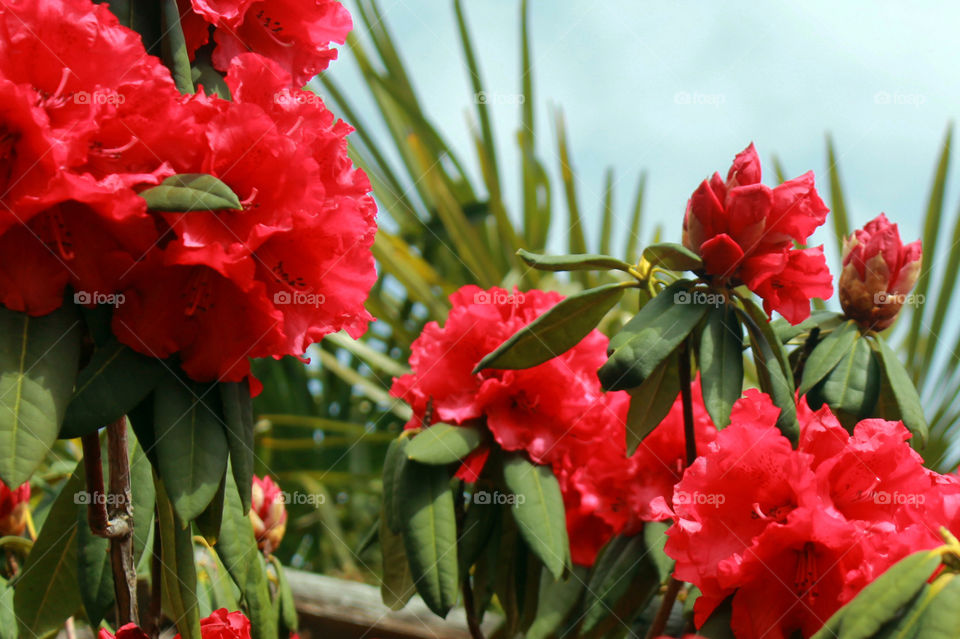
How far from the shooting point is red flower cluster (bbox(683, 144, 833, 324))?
2.74 ft

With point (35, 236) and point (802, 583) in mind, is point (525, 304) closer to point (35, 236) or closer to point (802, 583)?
point (802, 583)

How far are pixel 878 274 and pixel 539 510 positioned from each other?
0.46 meters

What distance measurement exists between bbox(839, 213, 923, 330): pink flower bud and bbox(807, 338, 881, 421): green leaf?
5cm

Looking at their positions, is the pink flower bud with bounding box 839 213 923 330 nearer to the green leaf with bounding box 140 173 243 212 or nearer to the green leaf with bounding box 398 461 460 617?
the green leaf with bounding box 398 461 460 617

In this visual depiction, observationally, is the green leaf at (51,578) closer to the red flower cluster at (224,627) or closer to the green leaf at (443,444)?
the red flower cluster at (224,627)

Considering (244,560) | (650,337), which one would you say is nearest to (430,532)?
(244,560)

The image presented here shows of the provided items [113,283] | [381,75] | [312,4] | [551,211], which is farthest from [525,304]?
[381,75]

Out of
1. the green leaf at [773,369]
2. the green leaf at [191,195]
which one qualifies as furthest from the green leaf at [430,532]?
the green leaf at [191,195]

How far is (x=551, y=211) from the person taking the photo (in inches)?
115

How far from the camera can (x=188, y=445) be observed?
0.60 meters

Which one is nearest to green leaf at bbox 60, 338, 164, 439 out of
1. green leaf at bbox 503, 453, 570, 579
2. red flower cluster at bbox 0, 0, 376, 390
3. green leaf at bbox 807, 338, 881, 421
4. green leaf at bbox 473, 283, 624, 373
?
red flower cluster at bbox 0, 0, 376, 390

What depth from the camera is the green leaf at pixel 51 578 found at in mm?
875

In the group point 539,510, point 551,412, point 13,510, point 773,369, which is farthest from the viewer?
point 13,510

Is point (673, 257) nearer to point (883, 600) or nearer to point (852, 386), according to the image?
point (852, 386)
